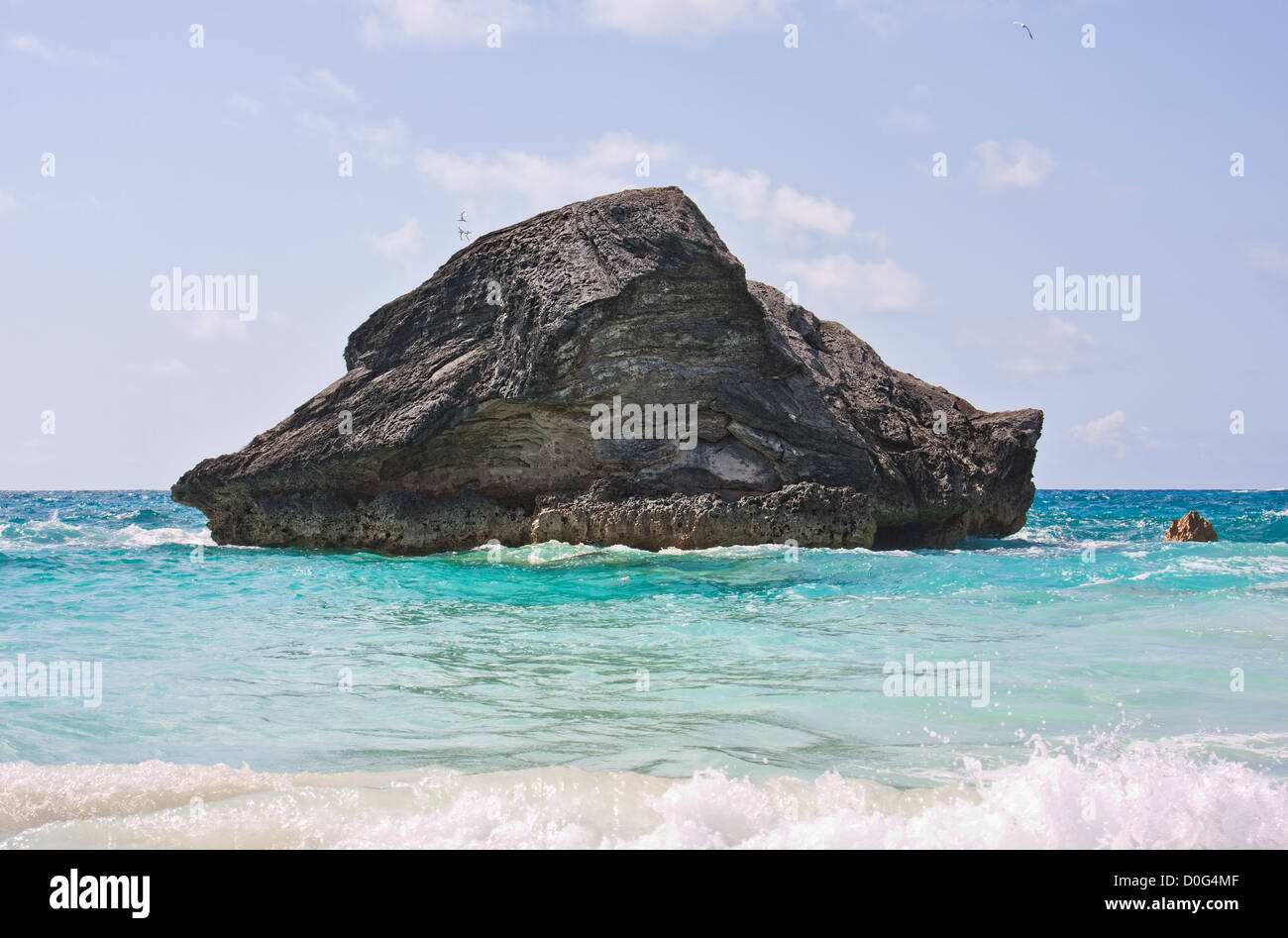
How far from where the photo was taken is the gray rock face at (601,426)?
63.7ft

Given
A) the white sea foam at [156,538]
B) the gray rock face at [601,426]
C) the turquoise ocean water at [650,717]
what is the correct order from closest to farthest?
the turquoise ocean water at [650,717]
the gray rock face at [601,426]
the white sea foam at [156,538]

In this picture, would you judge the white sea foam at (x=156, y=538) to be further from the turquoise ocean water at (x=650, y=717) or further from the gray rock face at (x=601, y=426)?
the turquoise ocean water at (x=650, y=717)

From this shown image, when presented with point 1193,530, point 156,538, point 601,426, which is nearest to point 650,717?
point 601,426

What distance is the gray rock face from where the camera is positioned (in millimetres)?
19406

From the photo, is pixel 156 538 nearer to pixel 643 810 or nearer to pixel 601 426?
pixel 601 426

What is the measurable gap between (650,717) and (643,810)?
6.28 ft

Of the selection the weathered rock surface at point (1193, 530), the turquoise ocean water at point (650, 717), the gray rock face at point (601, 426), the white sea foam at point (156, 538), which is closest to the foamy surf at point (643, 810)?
the turquoise ocean water at point (650, 717)

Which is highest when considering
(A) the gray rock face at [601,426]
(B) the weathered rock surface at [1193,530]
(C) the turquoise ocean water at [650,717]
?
(A) the gray rock face at [601,426]

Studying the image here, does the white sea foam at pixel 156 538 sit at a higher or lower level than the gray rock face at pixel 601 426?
lower

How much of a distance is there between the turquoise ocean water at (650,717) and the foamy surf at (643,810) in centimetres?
2

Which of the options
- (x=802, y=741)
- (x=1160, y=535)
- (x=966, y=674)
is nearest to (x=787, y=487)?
(x=966, y=674)

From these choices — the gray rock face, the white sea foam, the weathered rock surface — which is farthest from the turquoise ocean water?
the weathered rock surface
